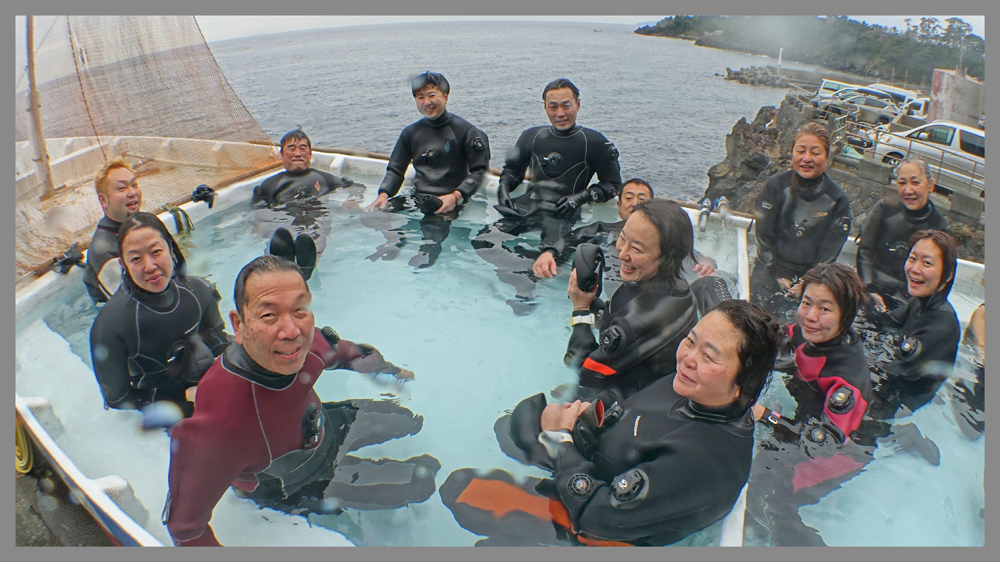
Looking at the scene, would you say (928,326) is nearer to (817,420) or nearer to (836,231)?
(817,420)

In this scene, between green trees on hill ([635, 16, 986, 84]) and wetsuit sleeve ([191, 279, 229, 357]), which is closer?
wetsuit sleeve ([191, 279, 229, 357])

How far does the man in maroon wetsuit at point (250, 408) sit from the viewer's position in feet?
6.00

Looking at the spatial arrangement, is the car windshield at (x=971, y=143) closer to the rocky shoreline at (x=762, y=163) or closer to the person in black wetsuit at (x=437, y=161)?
the rocky shoreline at (x=762, y=163)

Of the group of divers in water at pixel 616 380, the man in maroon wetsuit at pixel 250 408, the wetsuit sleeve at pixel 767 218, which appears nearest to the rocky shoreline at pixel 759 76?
the wetsuit sleeve at pixel 767 218

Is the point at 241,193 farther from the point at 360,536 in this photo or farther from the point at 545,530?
the point at 545,530

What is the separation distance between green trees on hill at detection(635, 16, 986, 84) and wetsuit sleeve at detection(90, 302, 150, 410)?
503 cm

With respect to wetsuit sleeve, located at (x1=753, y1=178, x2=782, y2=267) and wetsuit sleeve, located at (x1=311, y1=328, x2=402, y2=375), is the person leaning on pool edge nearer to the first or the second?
wetsuit sleeve, located at (x1=311, y1=328, x2=402, y2=375)

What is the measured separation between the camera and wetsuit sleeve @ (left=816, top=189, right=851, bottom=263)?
4176 millimetres

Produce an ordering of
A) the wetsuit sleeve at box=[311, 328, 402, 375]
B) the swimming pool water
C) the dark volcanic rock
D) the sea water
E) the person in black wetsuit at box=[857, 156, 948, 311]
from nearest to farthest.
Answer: the swimming pool water
the wetsuit sleeve at box=[311, 328, 402, 375]
the person in black wetsuit at box=[857, 156, 948, 311]
the dark volcanic rock
the sea water

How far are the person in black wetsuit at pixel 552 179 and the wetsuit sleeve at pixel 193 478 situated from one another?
9.46ft

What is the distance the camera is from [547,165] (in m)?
4.89

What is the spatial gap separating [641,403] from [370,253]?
3.29 metres

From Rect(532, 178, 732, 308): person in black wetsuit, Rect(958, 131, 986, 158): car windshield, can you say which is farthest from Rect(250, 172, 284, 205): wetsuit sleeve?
Rect(958, 131, 986, 158): car windshield

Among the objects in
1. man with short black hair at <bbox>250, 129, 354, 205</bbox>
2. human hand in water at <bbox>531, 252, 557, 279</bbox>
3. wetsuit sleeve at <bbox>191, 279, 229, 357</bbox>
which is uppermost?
man with short black hair at <bbox>250, 129, 354, 205</bbox>
